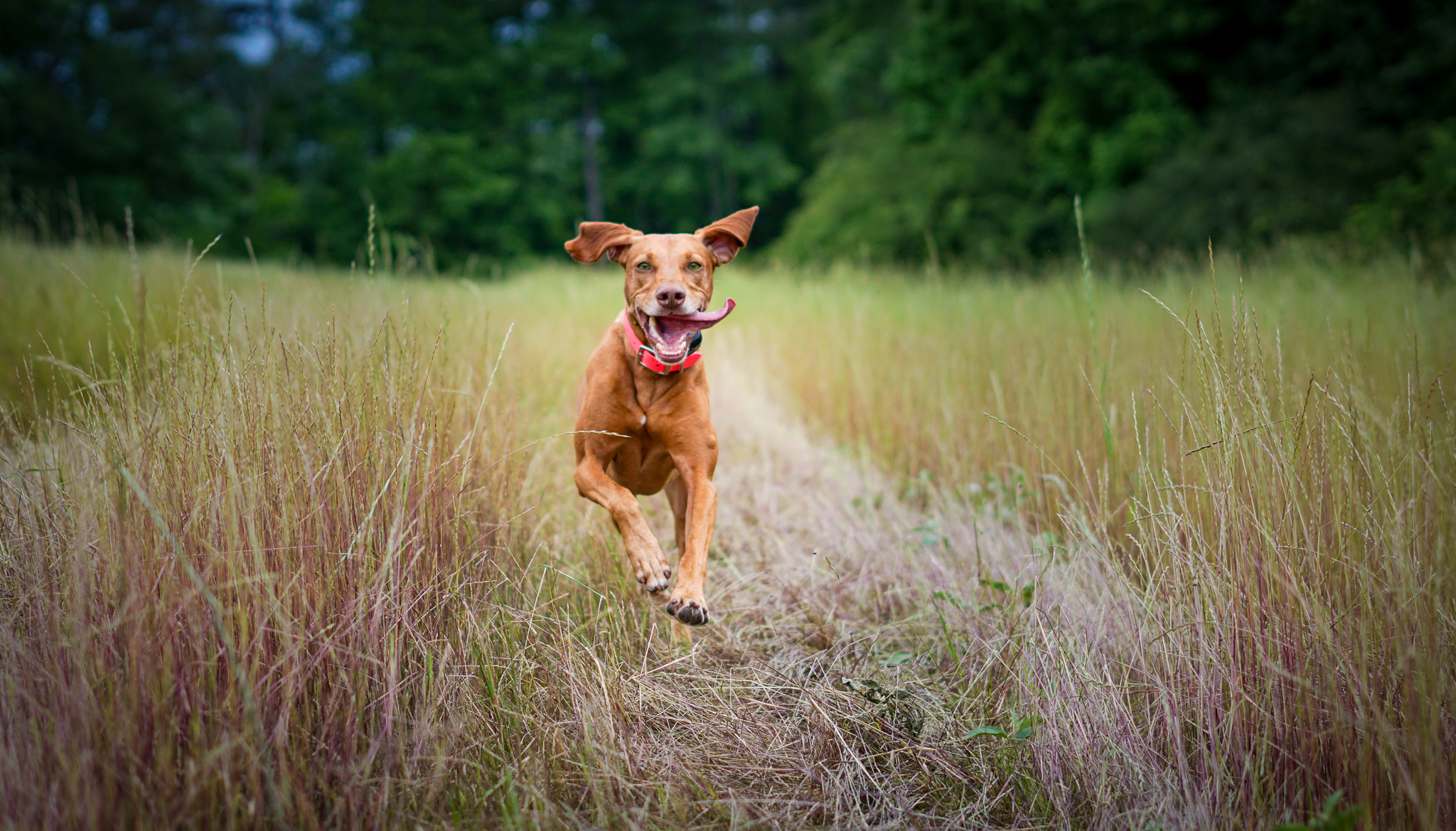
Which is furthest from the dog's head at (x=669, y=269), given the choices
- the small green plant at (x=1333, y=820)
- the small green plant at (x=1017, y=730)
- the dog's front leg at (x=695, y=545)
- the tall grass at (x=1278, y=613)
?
the small green plant at (x=1333, y=820)

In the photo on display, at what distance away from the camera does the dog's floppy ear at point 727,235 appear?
2895 mm

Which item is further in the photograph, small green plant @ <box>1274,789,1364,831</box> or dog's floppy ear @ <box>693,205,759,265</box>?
dog's floppy ear @ <box>693,205,759,265</box>

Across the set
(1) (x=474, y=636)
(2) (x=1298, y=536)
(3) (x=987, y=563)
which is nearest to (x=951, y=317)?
(3) (x=987, y=563)

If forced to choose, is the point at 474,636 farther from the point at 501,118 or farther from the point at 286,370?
the point at 501,118

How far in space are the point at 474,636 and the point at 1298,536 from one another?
2200 millimetres

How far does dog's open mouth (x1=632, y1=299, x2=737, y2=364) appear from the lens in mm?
2496

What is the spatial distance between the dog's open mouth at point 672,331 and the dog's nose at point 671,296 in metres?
0.04

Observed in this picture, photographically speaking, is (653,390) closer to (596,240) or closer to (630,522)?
(630,522)

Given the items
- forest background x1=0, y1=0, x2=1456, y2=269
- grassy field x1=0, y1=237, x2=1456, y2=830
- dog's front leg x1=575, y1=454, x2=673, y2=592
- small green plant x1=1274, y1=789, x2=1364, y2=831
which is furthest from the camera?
forest background x1=0, y1=0, x2=1456, y2=269

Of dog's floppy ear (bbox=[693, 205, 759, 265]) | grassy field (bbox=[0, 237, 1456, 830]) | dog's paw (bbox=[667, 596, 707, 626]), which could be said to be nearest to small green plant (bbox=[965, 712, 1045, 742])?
grassy field (bbox=[0, 237, 1456, 830])

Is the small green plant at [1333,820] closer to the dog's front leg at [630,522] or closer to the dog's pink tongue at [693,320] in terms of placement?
the dog's front leg at [630,522]

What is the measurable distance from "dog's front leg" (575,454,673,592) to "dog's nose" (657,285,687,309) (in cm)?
62

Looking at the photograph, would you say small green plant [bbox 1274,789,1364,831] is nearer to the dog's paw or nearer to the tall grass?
the tall grass

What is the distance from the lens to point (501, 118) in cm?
2577
